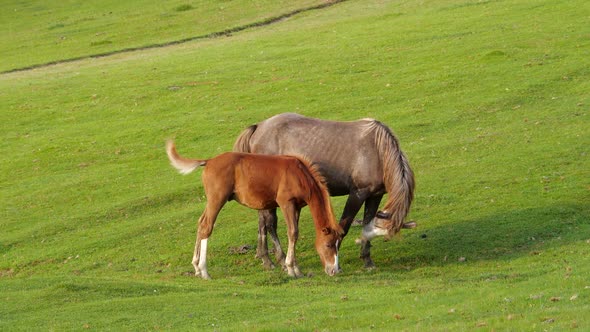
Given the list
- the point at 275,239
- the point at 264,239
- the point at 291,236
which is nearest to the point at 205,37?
the point at 264,239

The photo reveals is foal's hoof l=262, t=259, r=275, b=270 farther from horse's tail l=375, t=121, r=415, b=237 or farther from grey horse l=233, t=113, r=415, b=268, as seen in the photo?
horse's tail l=375, t=121, r=415, b=237

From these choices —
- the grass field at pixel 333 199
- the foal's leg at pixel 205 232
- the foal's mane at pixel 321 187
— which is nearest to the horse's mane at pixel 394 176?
the grass field at pixel 333 199

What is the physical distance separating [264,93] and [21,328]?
19.1 meters

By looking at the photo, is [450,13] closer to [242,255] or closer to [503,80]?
[503,80]

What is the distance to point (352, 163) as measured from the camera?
672 inches

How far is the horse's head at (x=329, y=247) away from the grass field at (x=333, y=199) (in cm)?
21

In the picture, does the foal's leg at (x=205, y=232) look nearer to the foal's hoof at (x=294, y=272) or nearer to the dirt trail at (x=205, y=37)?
the foal's hoof at (x=294, y=272)

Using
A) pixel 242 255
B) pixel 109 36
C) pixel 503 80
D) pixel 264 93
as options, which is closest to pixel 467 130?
pixel 503 80

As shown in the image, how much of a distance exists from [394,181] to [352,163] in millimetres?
985

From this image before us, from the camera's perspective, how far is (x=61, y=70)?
127ft

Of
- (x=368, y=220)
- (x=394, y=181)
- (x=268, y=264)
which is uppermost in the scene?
Result: (x=394, y=181)

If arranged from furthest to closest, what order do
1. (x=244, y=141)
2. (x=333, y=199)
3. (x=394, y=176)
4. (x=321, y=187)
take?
(x=333, y=199) → (x=244, y=141) → (x=394, y=176) → (x=321, y=187)

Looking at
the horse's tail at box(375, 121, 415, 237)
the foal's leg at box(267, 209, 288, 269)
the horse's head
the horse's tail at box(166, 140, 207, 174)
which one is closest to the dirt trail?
the horse's tail at box(166, 140, 207, 174)

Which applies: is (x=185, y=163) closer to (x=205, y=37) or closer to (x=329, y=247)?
(x=329, y=247)
